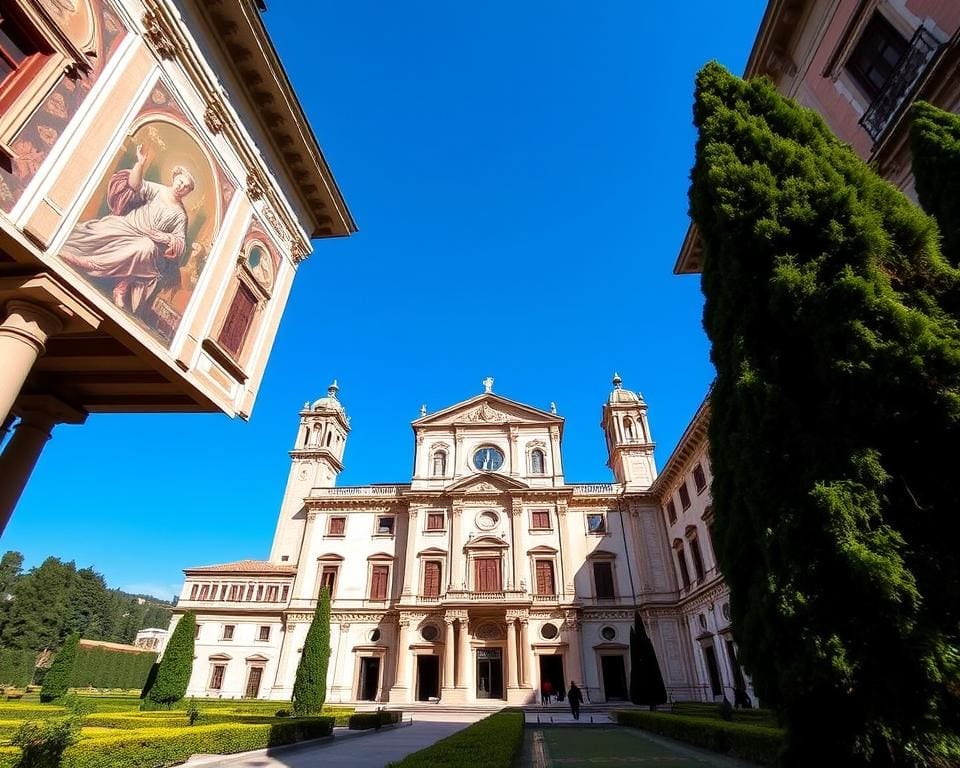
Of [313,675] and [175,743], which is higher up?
[313,675]

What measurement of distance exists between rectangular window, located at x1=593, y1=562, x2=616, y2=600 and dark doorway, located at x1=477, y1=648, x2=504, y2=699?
721 centimetres

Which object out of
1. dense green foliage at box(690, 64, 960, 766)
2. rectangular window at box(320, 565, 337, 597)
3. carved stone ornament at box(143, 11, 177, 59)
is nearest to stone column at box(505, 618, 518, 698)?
rectangular window at box(320, 565, 337, 597)

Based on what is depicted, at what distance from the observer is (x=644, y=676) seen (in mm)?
20219

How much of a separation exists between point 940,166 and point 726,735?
1092 centimetres

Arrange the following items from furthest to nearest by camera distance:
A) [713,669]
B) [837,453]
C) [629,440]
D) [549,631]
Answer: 1. [629,440]
2. [549,631]
3. [713,669]
4. [837,453]

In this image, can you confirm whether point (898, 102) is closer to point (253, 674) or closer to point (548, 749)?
point (548, 749)

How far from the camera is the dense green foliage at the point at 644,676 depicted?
64.8 ft

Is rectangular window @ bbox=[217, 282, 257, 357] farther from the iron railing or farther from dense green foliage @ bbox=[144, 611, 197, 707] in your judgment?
dense green foliage @ bbox=[144, 611, 197, 707]

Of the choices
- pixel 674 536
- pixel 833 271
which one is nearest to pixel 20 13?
pixel 833 271

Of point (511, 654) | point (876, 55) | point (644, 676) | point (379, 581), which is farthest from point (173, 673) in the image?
point (876, 55)

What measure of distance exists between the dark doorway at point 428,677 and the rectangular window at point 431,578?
3555 millimetres

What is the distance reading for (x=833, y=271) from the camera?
5.77 metres

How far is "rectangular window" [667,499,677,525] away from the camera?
96.8 feet

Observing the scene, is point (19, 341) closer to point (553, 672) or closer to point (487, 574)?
point (487, 574)
